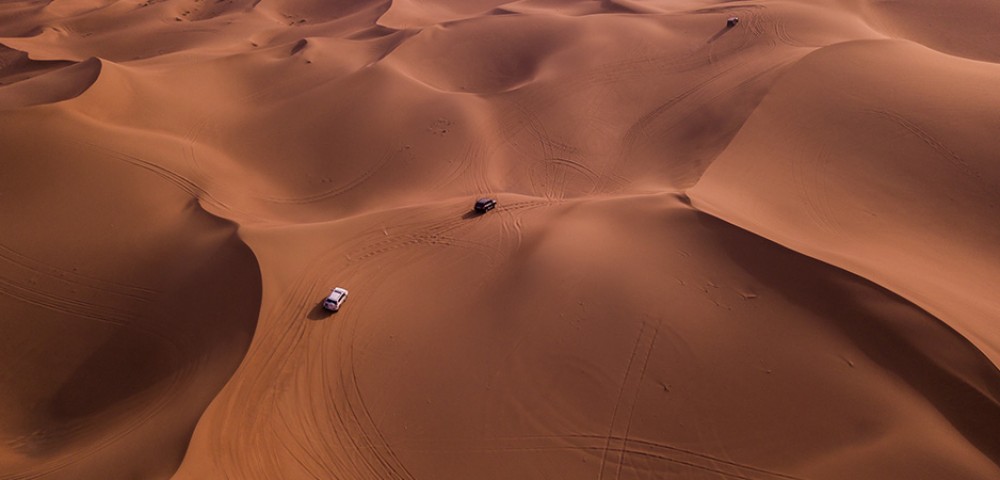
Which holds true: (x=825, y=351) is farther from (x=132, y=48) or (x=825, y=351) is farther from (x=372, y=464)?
(x=132, y=48)

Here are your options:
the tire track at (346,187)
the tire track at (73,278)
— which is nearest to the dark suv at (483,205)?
the tire track at (346,187)

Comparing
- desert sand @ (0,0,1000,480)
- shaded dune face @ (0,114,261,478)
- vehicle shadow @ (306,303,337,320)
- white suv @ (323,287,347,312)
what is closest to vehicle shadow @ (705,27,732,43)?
desert sand @ (0,0,1000,480)

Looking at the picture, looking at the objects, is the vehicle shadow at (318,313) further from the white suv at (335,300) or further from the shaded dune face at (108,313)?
the shaded dune face at (108,313)

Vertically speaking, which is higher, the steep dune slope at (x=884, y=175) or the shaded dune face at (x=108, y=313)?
the steep dune slope at (x=884, y=175)

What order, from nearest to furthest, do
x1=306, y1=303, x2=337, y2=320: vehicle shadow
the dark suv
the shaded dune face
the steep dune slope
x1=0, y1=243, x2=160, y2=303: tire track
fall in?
the shaded dune face → the steep dune slope → x1=306, y1=303, x2=337, y2=320: vehicle shadow → x1=0, y1=243, x2=160, y2=303: tire track → the dark suv

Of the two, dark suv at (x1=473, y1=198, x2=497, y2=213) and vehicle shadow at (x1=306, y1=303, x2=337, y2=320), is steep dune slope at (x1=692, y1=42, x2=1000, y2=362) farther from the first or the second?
vehicle shadow at (x1=306, y1=303, x2=337, y2=320)
